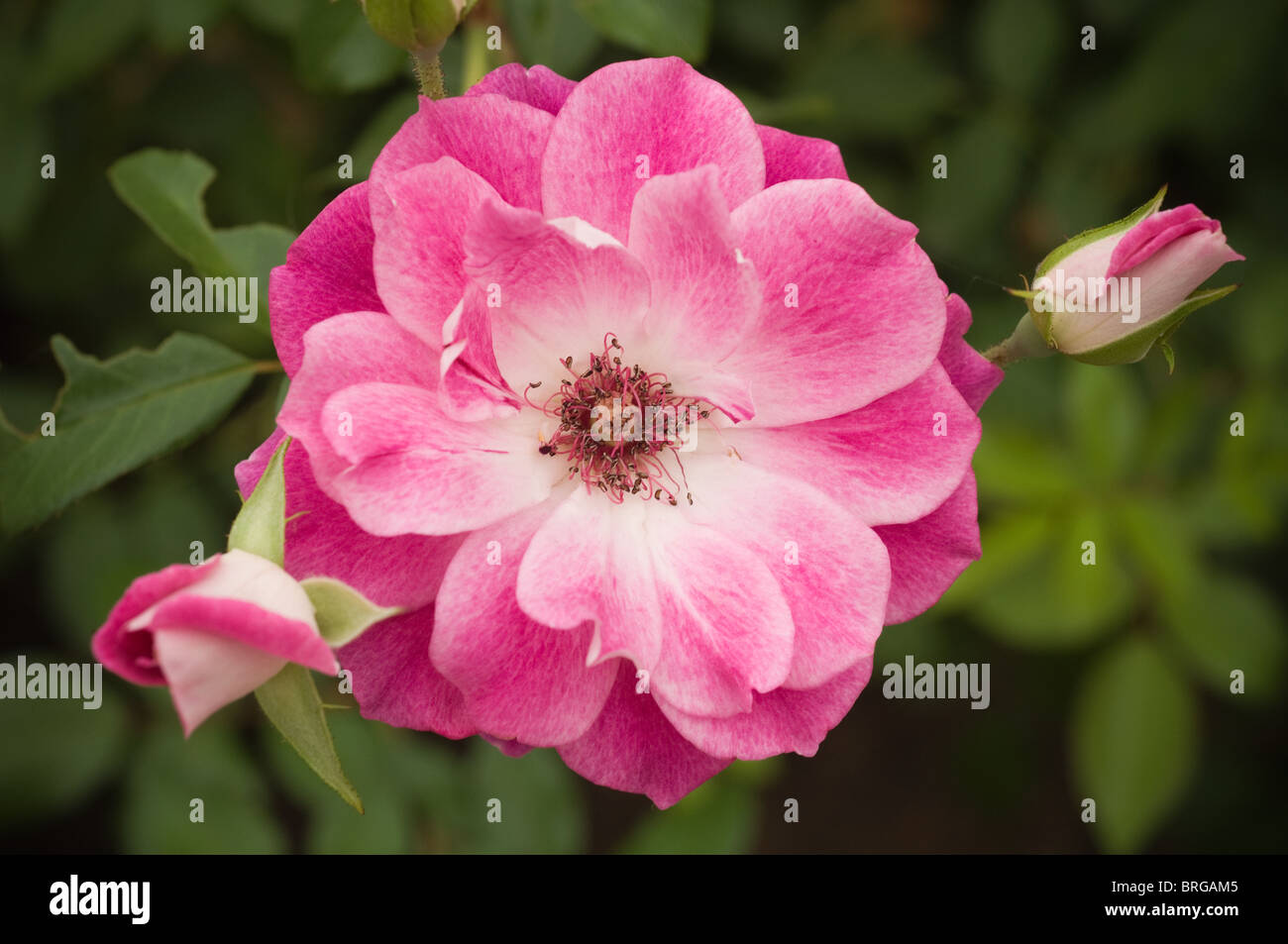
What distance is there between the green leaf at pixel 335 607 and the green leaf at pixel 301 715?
2.6 inches

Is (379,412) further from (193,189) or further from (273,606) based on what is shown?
(193,189)

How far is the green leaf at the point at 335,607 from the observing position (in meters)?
1.36

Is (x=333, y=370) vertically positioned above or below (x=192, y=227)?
below

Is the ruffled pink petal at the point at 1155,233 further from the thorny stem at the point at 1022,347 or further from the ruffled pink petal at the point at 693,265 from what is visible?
the ruffled pink petal at the point at 693,265

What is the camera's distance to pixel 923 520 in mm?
1694

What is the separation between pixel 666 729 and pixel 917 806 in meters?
3.29

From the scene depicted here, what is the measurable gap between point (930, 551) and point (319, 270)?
3.23ft

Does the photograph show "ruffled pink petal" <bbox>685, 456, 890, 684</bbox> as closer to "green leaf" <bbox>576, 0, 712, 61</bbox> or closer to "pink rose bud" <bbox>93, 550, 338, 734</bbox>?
"pink rose bud" <bbox>93, 550, 338, 734</bbox>

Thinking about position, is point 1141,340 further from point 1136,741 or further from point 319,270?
point 1136,741

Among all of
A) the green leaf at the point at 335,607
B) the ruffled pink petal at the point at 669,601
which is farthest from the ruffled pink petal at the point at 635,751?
the green leaf at the point at 335,607

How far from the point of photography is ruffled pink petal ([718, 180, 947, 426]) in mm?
1497

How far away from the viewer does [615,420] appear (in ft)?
5.86

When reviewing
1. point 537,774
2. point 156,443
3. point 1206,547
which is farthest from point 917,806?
point 156,443

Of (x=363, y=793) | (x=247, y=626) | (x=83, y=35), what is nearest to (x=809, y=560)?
(x=247, y=626)
